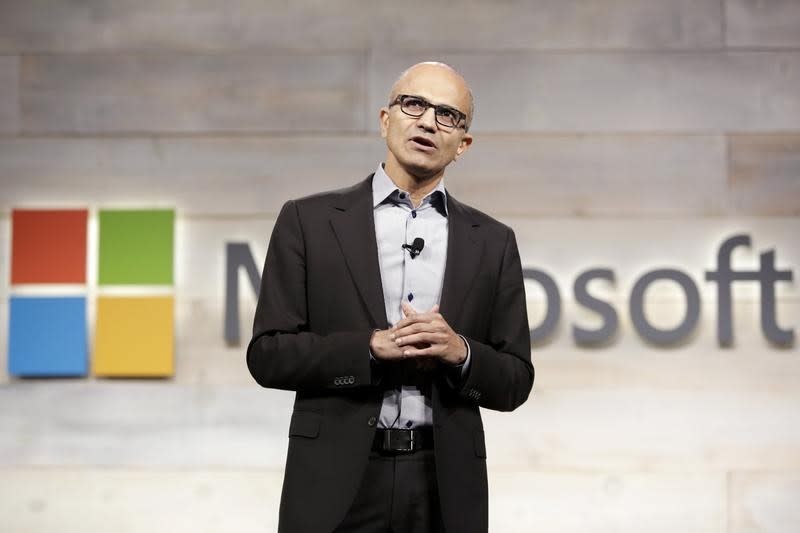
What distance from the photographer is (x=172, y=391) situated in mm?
3977

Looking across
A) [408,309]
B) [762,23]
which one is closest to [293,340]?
[408,309]

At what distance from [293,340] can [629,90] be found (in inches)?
101

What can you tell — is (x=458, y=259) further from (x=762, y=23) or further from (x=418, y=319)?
(x=762, y=23)

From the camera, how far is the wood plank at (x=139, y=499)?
154 inches

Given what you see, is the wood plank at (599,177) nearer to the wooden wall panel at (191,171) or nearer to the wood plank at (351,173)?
the wood plank at (351,173)

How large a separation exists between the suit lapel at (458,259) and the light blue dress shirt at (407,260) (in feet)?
0.07

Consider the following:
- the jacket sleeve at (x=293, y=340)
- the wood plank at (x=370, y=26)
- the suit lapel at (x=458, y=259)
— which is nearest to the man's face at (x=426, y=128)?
the suit lapel at (x=458, y=259)

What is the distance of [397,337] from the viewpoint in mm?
1699

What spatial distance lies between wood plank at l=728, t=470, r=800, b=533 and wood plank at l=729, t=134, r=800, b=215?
A: 0.98m

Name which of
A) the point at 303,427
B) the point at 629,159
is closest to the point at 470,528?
the point at 303,427

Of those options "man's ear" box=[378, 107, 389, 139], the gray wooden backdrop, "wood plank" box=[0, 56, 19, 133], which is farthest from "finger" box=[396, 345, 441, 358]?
"wood plank" box=[0, 56, 19, 133]

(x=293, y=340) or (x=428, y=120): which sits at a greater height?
(x=428, y=120)

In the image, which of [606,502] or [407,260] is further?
[606,502]

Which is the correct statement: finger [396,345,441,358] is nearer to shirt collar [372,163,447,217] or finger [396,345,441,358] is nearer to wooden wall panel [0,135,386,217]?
shirt collar [372,163,447,217]
